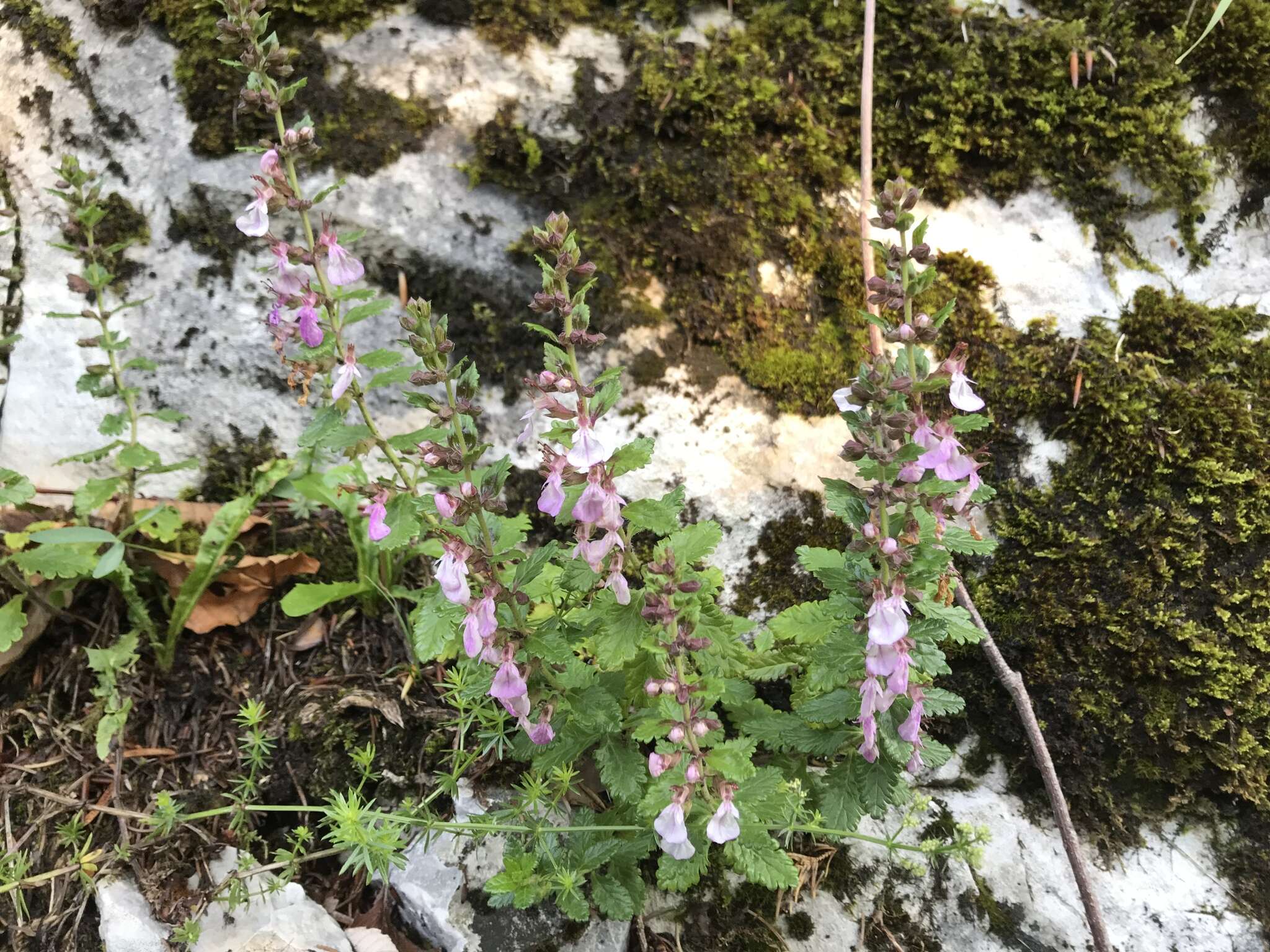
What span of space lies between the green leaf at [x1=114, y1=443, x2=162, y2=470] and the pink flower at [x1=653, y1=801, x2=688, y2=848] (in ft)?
8.71

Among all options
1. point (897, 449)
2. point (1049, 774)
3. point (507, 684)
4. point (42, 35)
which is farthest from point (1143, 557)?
point (42, 35)

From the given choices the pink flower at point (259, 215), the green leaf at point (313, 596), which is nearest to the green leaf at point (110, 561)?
the green leaf at point (313, 596)

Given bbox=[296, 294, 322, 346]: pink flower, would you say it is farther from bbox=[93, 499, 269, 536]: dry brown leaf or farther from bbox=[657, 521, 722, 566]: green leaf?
bbox=[657, 521, 722, 566]: green leaf

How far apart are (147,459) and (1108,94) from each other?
478 cm

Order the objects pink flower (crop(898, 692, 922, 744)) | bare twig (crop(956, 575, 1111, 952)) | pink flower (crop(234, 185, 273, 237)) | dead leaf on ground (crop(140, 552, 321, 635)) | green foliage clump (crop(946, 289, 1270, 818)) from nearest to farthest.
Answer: pink flower (crop(898, 692, 922, 744)) → bare twig (crop(956, 575, 1111, 952)) → pink flower (crop(234, 185, 273, 237)) → green foliage clump (crop(946, 289, 1270, 818)) → dead leaf on ground (crop(140, 552, 321, 635))

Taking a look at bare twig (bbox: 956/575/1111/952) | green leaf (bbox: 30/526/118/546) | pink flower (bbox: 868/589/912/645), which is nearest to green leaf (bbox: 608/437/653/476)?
pink flower (bbox: 868/589/912/645)

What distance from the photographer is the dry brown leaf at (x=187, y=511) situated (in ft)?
11.7

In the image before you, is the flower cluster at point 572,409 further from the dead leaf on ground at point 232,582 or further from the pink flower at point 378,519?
the dead leaf on ground at point 232,582

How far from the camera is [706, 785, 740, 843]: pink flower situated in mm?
2107

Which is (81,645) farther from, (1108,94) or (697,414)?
(1108,94)

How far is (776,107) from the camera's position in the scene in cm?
384

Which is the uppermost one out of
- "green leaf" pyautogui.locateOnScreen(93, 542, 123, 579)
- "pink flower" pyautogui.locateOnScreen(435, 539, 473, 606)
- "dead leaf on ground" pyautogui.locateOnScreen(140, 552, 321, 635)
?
"pink flower" pyautogui.locateOnScreen(435, 539, 473, 606)

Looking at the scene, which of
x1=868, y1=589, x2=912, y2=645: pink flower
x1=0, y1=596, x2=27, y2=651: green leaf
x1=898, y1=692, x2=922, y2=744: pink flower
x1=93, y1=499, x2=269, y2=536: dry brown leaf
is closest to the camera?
x1=868, y1=589, x2=912, y2=645: pink flower

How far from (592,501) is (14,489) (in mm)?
2450
